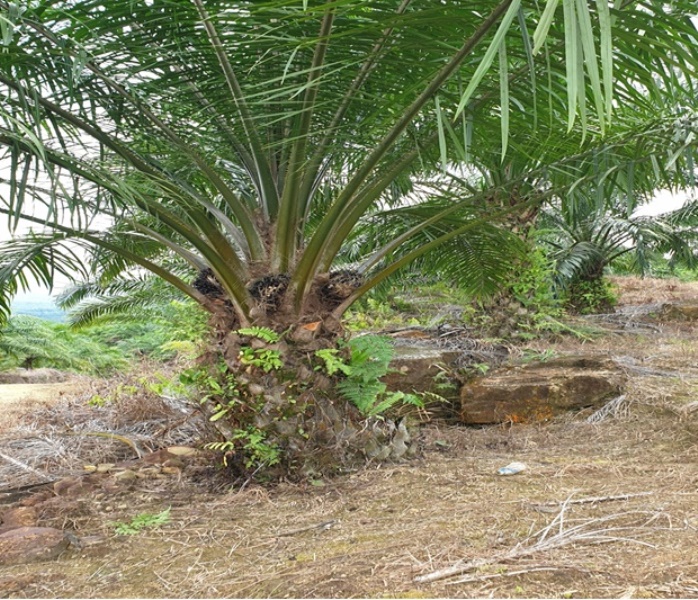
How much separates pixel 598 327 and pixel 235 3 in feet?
20.5

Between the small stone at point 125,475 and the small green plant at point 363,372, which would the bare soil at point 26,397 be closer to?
the small stone at point 125,475

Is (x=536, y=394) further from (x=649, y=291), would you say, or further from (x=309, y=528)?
(x=649, y=291)

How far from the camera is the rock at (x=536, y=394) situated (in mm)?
4086

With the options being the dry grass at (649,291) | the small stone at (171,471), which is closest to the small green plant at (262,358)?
the small stone at (171,471)

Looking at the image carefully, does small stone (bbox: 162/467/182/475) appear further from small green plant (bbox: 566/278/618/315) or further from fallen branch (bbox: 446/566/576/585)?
small green plant (bbox: 566/278/618/315)

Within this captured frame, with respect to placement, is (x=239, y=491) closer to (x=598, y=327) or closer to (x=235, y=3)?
(x=235, y=3)

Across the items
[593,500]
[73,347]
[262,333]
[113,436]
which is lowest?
[593,500]

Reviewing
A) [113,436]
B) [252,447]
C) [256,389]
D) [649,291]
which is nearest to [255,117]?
[256,389]

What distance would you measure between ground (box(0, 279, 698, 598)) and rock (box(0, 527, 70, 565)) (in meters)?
0.04

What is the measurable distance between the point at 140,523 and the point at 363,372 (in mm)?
1269

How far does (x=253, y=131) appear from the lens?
2809 millimetres

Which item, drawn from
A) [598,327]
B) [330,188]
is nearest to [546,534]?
[330,188]

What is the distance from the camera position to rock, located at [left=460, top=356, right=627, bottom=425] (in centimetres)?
409

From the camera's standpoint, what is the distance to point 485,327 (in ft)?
20.3
